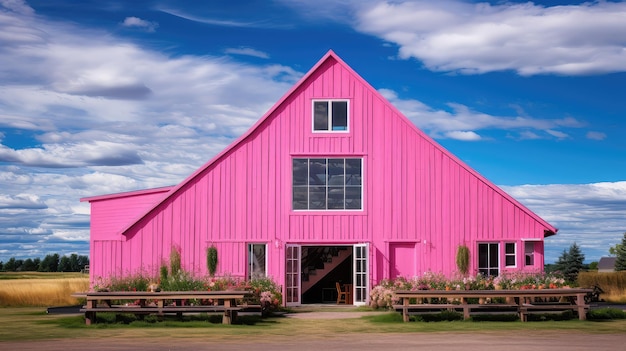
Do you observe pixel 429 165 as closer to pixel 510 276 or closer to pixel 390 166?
pixel 390 166

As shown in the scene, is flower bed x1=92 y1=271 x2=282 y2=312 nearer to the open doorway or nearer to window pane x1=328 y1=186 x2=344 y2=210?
window pane x1=328 y1=186 x2=344 y2=210

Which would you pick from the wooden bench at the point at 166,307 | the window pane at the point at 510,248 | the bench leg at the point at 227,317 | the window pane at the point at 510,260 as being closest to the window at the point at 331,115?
the window pane at the point at 510,248

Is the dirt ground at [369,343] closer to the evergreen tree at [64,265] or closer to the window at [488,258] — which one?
the window at [488,258]

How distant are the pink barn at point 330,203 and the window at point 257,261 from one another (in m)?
0.03

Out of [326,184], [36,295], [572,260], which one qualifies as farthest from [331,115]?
[572,260]

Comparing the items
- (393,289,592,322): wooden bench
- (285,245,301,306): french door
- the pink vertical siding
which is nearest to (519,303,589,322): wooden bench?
(393,289,592,322): wooden bench

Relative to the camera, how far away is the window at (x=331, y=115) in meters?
30.2

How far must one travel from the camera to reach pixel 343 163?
30062mm

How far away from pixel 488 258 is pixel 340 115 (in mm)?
7174

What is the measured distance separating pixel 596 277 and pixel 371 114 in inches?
599

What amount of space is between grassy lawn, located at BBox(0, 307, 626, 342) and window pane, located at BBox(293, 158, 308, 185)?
750 cm

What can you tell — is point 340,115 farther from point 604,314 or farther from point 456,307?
point 604,314

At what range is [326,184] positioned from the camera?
98.2ft

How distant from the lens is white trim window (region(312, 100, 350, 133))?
30234 millimetres
